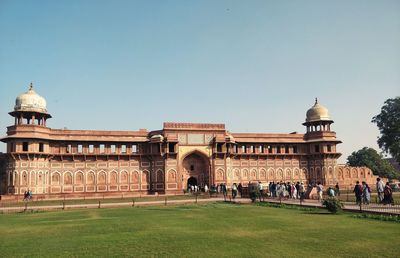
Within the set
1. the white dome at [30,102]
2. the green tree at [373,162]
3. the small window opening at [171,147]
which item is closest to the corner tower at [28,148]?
the white dome at [30,102]

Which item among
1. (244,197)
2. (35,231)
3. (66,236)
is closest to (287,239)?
(66,236)

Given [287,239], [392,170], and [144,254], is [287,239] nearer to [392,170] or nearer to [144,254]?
[144,254]

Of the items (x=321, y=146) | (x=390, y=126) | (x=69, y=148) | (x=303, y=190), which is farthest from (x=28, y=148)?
(x=390, y=126)

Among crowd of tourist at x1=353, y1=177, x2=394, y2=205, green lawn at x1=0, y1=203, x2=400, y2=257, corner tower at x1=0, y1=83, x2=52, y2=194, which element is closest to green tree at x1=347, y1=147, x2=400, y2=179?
crowd of tourist at x1=353, y1=177, x2=394, y2=205

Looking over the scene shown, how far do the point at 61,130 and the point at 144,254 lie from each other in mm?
31883

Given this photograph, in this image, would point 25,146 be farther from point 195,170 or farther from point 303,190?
point 303,190

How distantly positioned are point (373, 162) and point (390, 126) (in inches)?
1042

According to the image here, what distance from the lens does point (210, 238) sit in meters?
10.7

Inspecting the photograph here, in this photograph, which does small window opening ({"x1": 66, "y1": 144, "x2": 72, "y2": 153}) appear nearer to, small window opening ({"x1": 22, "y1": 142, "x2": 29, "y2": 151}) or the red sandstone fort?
the red sandstone fort

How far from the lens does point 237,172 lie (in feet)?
143

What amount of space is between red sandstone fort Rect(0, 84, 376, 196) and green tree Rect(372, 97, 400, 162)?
594 centimetres

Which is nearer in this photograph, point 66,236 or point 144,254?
point 144,254

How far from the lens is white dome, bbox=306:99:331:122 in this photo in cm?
4516

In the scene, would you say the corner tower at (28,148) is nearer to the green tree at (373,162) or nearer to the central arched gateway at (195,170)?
the central arched gateway at (195,170)
